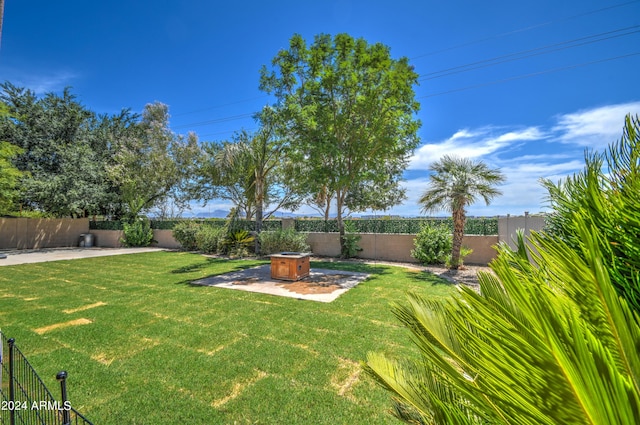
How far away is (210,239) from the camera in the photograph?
13.7 m

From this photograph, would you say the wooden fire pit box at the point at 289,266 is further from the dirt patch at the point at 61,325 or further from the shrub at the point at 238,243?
the shrub at the point at 238,243

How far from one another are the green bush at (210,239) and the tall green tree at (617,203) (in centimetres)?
1370

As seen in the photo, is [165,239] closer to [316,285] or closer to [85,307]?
[85,307]

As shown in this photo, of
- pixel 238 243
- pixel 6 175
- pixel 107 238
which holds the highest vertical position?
pixel 6 175

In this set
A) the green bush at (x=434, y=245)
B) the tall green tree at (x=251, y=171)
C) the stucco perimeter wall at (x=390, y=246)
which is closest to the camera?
the green bush at (x=434, y=245)

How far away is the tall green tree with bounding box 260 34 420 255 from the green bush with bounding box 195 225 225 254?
225 inches

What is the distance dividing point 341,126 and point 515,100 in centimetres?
668


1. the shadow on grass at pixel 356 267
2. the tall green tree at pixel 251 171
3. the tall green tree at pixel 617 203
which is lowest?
the shadow on grass at pixel 356 267

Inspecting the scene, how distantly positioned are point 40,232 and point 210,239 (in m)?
13.4

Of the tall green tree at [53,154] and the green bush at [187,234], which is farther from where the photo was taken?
the tall green tree at [53,154]

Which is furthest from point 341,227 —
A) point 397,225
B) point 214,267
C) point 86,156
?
point 86,156

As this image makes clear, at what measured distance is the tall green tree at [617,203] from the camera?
0.81 metres

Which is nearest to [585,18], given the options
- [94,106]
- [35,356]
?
[35,356]

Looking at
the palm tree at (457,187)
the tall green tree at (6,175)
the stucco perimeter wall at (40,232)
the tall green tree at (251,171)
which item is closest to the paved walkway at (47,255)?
the stucco perimeter wall at (40,232)
